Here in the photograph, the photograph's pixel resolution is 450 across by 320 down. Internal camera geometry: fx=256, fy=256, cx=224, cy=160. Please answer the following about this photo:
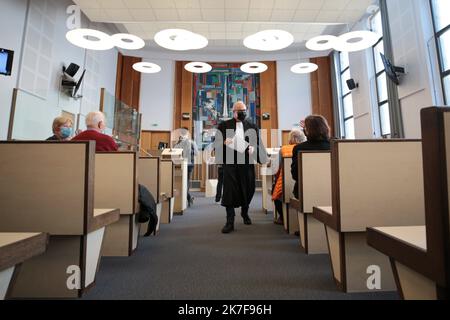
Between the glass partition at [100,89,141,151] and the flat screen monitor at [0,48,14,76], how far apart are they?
3.33 meters

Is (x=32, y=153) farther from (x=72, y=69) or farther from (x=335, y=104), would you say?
(x=335, y=104)

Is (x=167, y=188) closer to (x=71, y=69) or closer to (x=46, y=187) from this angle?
(x=46, y=187)

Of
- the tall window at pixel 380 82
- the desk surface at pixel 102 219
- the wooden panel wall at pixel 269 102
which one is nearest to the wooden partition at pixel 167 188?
the desk surface at pixel 102 219

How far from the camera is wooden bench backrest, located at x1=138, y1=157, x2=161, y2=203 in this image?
9.13ft

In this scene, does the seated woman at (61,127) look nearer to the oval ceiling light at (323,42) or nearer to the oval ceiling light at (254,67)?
the oval ceiling light at (323,42)

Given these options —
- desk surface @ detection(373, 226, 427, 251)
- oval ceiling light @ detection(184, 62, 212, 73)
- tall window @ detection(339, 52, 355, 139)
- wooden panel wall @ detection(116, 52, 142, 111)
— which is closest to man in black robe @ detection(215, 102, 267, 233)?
desk surface @ detection(373, 226, 427, 251)

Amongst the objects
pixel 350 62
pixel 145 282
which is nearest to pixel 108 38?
pixel 145 282

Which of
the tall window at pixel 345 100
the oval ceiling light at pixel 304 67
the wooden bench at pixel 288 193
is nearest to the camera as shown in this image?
the wooden bench at pixel 288 193

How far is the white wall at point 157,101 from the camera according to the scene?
9289mm

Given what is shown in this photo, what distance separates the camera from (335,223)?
1394 millimetres

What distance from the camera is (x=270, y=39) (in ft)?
16.2

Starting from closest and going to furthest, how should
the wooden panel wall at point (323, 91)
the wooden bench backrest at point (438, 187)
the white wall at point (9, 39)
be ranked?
the wooden bench backrest at point (438, 187)
the white wall at point (9, 39)
the wooden panel wall at point (323, 91)

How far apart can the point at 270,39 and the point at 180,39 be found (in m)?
1.73

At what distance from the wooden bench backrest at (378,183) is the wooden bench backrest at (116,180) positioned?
147 centimetres
